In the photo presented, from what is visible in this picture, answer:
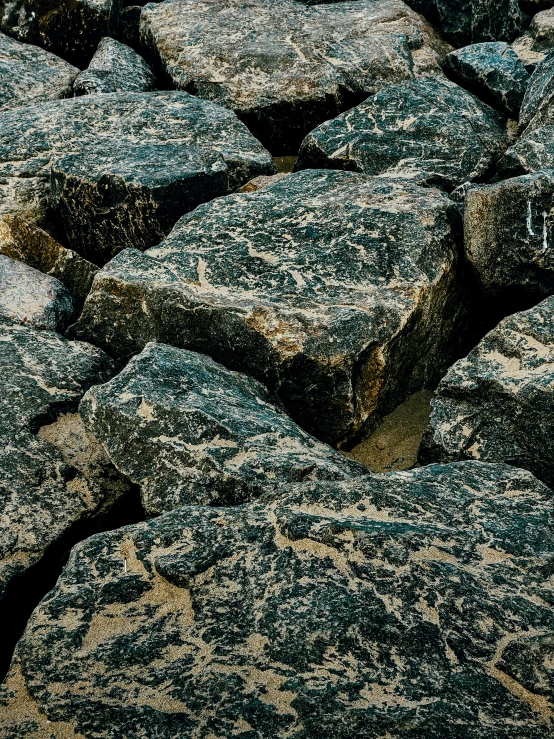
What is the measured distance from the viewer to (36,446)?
271 cm

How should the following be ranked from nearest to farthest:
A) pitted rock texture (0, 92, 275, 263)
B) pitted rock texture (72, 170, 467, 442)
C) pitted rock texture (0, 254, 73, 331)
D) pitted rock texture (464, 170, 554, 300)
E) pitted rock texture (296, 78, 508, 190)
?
pitted rock texture (72, 170, 467, 442) → pitted rock texture (464, 170, 554, 300) → pitted rock texture (0, 254, 73, 331) → pitted rock texture (0, 92, 275, 263) → pitted rock texture (296, 78, 508, 190)

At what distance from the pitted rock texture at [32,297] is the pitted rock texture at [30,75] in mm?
1920

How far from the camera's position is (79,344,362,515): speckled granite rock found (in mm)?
2447

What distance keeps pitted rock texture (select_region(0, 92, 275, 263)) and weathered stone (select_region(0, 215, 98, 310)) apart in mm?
144

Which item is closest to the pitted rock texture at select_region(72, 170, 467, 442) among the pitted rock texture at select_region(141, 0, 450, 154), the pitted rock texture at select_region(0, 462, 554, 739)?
the pitted rock texture at select_region(0, 462, 554, 739)

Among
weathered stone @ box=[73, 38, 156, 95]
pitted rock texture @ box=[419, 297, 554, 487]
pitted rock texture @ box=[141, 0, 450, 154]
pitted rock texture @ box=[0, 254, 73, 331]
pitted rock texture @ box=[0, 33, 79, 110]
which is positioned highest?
pitted rock texture @ box=[141, 0, 450, 154]

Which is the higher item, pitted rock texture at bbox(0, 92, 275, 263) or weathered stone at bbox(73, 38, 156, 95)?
weathered stone at bbox(73, 38, 156, 95)

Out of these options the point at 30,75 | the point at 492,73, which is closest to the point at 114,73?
the point at 30,75

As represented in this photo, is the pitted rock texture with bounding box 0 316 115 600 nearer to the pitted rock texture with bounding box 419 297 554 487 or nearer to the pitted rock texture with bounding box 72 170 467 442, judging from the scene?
the pitted rock texture with bounding box 72 170 467 442

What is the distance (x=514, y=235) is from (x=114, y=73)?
120 inches

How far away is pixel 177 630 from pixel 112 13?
489cm

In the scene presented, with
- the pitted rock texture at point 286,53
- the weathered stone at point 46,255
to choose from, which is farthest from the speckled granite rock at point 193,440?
the pitted rock texture at point 286,53

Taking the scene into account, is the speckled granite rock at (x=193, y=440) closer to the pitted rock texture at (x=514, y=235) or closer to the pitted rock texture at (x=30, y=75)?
the pitted rock texture at (x=514, y=235)

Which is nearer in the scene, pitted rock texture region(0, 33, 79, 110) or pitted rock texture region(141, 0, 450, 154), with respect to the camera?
pitted rock texture region(141, 0, 450, 154)
